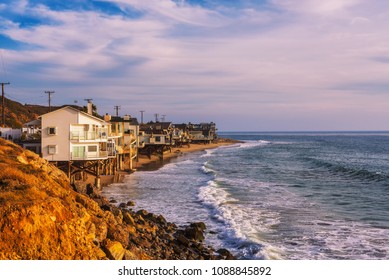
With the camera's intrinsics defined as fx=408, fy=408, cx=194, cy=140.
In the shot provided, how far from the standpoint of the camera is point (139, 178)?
4762cm

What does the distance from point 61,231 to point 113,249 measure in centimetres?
232

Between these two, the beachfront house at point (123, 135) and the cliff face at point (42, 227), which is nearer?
the cliff face at point (42, 227)

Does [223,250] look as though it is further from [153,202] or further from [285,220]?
[153,202]

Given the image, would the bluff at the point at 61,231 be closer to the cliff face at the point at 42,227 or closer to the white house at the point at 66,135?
the cliff face at the point at 42,227

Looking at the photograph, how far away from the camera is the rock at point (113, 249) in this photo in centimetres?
1471

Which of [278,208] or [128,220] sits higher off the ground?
[128,220]

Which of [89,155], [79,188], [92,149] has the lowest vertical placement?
[79,188]

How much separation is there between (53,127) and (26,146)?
3898mm

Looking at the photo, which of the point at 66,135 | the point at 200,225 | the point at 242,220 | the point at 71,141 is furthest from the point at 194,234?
the point at 66,135

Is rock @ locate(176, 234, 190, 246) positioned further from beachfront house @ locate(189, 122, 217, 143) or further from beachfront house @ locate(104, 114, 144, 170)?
beachfront house @ locate(189, 122, 217, 143)

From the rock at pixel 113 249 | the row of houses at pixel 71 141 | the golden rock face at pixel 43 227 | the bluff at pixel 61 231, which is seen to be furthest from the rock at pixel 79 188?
the row of houses at pixel 71 141

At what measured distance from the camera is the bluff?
12734 millimetres

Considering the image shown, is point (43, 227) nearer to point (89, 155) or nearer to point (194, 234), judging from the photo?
point (194, 234)

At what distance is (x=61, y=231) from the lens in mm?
13414
